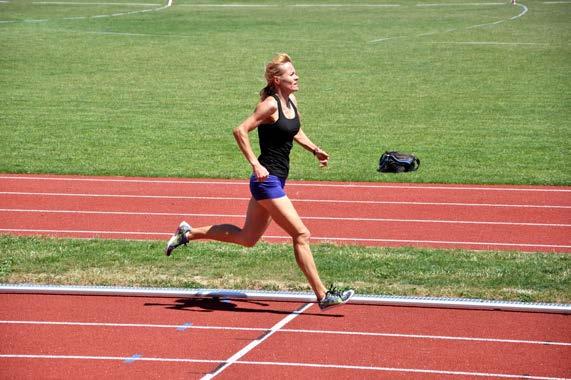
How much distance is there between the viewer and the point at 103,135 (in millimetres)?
21266

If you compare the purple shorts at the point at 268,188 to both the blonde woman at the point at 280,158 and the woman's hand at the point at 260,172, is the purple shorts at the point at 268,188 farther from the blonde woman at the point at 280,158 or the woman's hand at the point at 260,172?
the woman's hand at the point at 260,172

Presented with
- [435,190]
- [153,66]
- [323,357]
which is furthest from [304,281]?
[153,66]

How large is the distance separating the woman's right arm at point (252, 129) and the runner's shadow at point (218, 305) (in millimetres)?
1320

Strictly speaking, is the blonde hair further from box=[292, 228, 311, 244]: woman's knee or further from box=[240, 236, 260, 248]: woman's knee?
box=[240, 236, 260, 248]: woman's knee

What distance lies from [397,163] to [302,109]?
25.4 ft

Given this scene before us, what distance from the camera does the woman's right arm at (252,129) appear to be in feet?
28.8

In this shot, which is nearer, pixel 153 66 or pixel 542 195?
pixel 542 195

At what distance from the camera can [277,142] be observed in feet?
30.1

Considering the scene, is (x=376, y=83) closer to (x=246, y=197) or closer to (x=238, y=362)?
(x=246, y=197)

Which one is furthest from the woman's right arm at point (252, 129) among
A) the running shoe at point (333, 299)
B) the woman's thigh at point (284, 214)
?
the running shoe at point (333, 299)

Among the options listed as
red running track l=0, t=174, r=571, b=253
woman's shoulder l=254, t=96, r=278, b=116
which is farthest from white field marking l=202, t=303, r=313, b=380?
red running track l=0, t=174, r=571, b=253

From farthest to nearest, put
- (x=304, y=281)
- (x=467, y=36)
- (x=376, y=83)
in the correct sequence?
(x=467, y=36), (x=376, y=83), (x=304, y=281)

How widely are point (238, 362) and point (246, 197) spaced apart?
7.32 m

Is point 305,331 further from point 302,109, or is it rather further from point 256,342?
point 302,109
